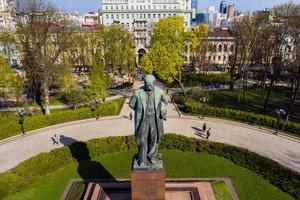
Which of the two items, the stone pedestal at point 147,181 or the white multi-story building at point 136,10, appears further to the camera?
the white multi-story building at point 136,10

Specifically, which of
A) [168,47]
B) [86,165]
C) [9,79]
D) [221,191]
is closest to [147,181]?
[221,191]

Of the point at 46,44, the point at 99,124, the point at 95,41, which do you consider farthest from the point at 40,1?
the point at 95,41

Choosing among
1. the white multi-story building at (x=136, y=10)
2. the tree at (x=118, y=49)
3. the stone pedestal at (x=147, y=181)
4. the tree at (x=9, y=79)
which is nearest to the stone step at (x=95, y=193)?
the stone pedestal at (x=147, y=181)

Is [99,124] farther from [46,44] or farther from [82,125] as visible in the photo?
[46,44]

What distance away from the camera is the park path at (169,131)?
2072 centimetres

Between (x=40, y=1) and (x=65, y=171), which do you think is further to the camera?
(x=40, y=1)

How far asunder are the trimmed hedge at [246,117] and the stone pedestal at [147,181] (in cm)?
1701

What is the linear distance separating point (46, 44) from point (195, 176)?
2192cm

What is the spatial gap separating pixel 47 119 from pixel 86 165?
10050 millimetres

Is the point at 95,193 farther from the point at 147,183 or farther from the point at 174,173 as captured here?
the point at 174,173

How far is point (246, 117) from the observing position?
27516 millimetres

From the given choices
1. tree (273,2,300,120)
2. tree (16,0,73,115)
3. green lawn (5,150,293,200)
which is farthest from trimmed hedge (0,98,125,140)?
tree (273,2,300,120)

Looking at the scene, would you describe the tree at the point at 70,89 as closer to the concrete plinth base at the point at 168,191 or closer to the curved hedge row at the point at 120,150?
the curved hedge row at the point at 120,150

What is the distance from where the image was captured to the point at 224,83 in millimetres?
48688
